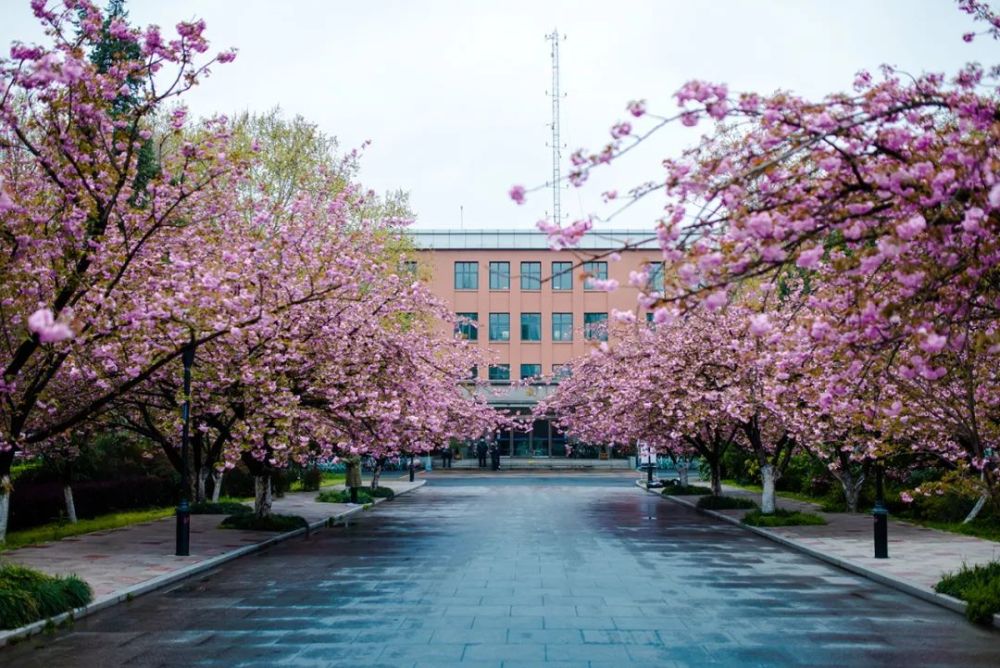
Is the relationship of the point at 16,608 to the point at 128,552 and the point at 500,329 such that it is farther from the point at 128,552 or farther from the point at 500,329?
the point at 500,329

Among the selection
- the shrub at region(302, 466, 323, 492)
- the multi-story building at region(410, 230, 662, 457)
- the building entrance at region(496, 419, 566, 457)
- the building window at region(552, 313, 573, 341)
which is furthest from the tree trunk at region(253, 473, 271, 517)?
the building entrance at region(496, 419, 566, 457)

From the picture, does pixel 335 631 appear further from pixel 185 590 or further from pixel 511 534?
pixel 511 534

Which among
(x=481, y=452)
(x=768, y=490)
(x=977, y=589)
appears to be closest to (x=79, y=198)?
(x=977, y=589)

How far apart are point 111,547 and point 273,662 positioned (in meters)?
12.1

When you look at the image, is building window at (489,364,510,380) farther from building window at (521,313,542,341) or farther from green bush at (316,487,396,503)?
green bush at (316,487,396,503)

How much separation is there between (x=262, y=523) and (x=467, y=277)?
54.3m

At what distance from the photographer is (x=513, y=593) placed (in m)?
14.7

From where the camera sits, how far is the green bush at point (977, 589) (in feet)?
40.2

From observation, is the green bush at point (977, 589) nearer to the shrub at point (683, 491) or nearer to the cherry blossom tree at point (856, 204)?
the cherry blossom tree at point (856, 204)

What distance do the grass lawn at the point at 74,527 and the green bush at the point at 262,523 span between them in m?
2.98

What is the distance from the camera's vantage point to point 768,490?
2744cm

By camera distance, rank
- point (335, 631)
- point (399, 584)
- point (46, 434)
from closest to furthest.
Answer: point (335, 631)
point (46, 434)
point (399, 584)

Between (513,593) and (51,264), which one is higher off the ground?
(51,264)

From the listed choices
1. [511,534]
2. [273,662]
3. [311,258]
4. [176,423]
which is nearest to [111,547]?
[176,423]
